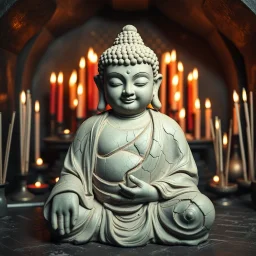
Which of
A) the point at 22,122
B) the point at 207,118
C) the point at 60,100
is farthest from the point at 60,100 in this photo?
the point at 207,118

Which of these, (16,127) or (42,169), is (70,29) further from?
(42,169)

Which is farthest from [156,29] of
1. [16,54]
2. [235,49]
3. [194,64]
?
[16,54]

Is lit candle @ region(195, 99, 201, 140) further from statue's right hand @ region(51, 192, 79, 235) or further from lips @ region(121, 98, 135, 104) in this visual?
statue's right hand @ region(51, 192, 79, 235)

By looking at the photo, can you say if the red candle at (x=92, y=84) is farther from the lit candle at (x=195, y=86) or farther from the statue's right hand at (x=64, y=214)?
the statue's right hand at (x=64, y=214)

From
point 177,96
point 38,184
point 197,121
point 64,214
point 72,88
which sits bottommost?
point 64,214

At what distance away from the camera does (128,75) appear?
2271 millimetres

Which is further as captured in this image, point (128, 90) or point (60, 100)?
point (60, 100)

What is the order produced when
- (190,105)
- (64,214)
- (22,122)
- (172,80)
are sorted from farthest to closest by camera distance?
(190,105), (172,80), (22,122), (64,214)

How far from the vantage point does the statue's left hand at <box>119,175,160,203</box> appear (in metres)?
2.17

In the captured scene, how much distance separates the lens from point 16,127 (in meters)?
3.36

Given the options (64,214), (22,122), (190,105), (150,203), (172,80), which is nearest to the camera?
(64,214)

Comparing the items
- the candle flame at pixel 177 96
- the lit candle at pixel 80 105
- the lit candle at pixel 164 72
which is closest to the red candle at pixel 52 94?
the lit candle at pixel 80 105

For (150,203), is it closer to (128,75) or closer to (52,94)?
(128,75)

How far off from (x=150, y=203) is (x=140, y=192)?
0.37 ft
